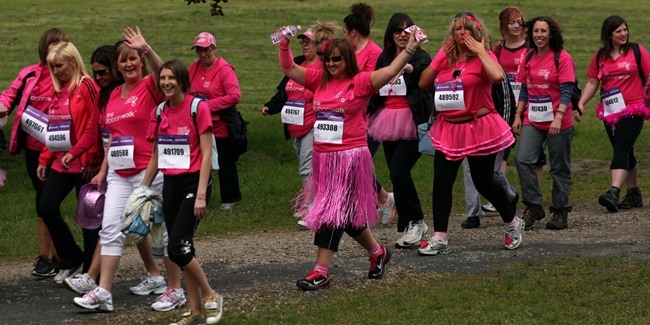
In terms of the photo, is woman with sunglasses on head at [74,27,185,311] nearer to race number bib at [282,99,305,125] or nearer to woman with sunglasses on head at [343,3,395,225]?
woman with sunglasses on head at [343,3,395,225]

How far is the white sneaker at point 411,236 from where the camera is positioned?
1054cm

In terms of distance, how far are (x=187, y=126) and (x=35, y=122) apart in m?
2.11

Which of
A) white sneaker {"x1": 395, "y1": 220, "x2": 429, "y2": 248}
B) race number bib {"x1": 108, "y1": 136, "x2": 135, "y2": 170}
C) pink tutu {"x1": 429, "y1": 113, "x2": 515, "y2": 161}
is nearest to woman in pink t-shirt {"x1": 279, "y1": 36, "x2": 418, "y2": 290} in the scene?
pink tutu {"x1": 429, "y1": 113, "x2": 515, "y2": 161}

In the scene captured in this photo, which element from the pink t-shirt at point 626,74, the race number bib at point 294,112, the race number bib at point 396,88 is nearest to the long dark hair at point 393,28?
the race number bib at point 396,88

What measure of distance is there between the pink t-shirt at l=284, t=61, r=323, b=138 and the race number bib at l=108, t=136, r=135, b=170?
3742 millimetres

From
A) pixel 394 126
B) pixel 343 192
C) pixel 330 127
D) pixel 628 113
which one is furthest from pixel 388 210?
pixel 330 127

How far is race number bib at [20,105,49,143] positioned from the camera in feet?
31.6

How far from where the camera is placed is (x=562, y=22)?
33.9 m

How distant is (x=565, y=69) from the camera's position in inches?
443

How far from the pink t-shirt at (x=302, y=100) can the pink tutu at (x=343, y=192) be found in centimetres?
311

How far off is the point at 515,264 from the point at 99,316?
10.9ft

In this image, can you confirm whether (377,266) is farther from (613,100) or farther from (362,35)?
(613,100)

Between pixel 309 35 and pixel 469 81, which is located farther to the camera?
pixel 309 35

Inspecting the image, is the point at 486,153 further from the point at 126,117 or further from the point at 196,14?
the point at 196,14
